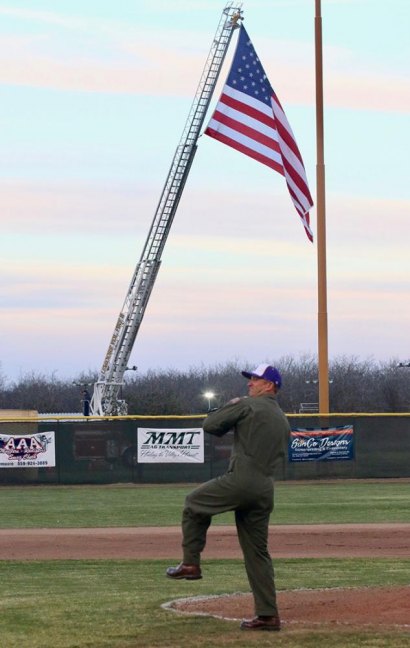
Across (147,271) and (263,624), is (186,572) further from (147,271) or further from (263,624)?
(147,271)

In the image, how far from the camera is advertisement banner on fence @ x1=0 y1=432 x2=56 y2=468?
28188 millimetres

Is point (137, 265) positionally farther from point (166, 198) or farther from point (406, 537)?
point (406, 537)

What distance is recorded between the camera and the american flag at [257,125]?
25.0 m

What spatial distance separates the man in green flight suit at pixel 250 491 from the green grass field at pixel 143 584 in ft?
1.24

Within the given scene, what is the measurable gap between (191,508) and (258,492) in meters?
0.48

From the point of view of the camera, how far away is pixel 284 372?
12256 centimetres

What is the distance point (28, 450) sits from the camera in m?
28.2

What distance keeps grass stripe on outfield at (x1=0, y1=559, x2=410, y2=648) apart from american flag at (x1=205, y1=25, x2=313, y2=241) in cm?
1234

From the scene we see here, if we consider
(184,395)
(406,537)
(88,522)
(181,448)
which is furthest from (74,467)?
(184,395)

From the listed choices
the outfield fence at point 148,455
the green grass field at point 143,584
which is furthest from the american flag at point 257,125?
the green grass field at point 143,584

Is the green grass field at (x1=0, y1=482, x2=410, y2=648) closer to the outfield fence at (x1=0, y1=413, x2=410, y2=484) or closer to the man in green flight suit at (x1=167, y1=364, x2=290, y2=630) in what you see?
the man in green flight suit at (x1=167, y1=364, x2=290, y2=630)

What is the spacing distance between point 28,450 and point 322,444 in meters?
7.24

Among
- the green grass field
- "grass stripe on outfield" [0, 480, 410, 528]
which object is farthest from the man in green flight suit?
"grass stripe on outfield" [0, 480, 410, 528]

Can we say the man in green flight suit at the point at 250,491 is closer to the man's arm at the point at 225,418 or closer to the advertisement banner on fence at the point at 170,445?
the man's arm at the point at 225,418
